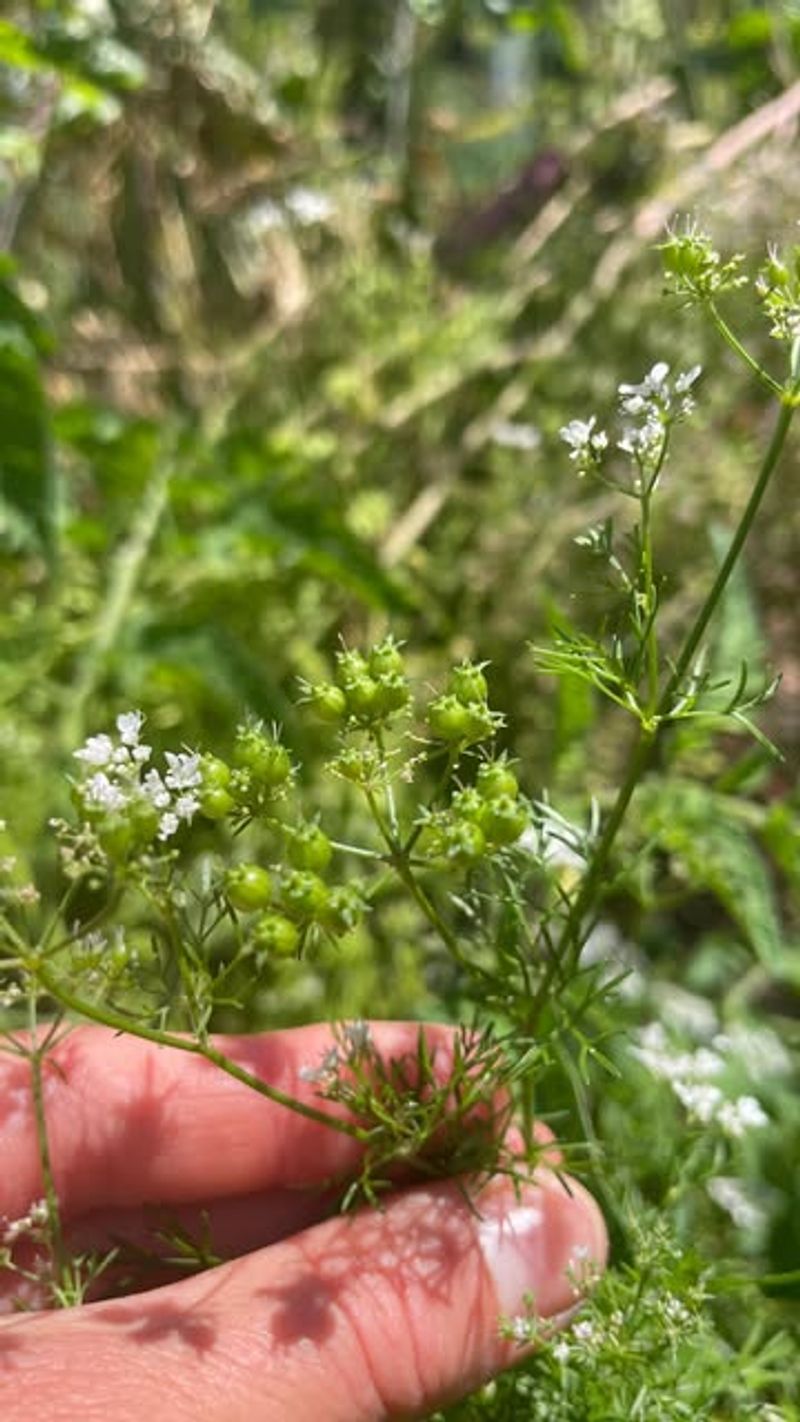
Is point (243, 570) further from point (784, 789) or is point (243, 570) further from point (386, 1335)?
point (386, 1335)

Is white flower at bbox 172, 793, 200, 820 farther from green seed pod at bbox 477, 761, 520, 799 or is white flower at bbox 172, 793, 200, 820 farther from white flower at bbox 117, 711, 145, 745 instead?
green seed pod at bbox 477, 761, 520, 799

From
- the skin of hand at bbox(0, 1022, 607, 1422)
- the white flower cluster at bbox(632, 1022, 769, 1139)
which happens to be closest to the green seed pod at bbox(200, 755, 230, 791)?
the skin of hand at bbox(0, 1022, 607, 1422)

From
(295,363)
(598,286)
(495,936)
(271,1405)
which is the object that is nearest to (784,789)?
(598,286)

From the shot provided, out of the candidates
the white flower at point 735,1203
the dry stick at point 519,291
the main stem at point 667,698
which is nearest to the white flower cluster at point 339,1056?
the main stem at point 667,698

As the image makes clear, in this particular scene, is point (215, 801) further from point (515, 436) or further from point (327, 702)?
point (515, 436)

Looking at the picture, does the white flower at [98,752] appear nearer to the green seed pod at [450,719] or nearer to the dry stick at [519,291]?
the green seed pod at [450,719]

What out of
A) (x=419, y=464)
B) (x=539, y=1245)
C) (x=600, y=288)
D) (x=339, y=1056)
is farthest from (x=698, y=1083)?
(x=600, y=288)

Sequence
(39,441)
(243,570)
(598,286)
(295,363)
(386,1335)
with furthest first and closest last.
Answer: (295,363), (598,286), (243,570), (39,441), (386,1335)
